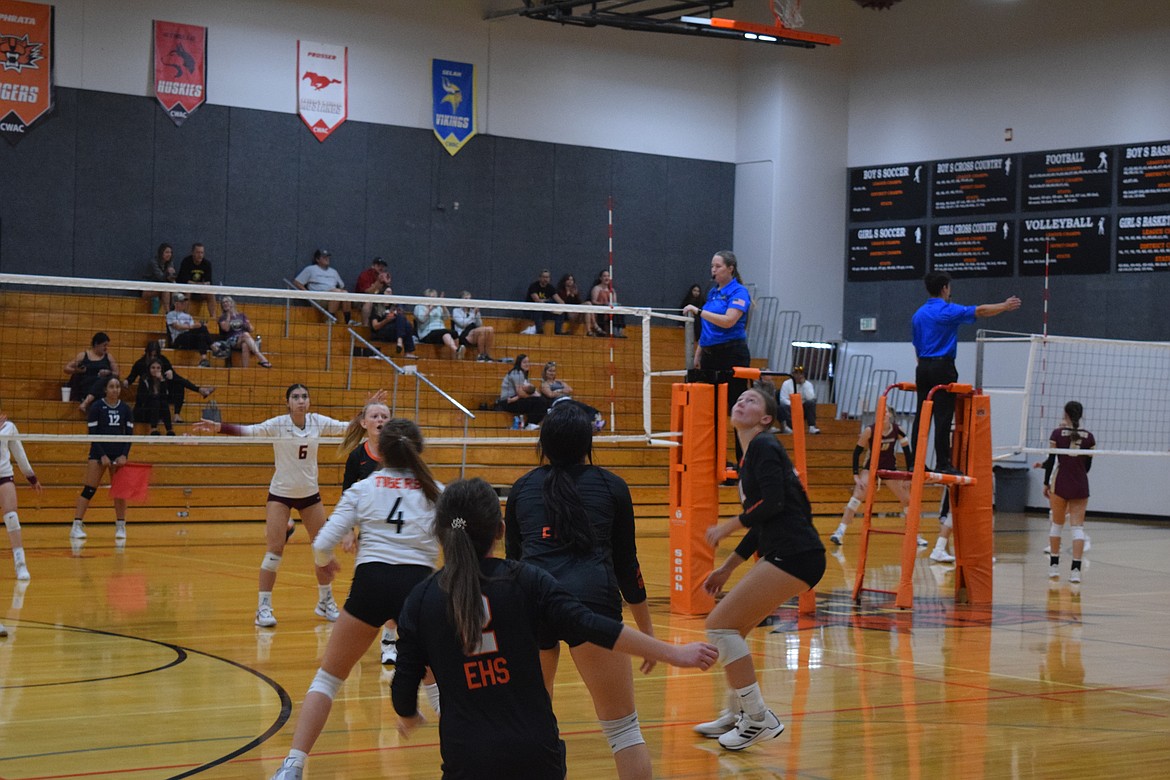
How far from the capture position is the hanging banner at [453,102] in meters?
22.0

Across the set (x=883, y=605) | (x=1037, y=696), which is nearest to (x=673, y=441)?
(x=883, y=605)

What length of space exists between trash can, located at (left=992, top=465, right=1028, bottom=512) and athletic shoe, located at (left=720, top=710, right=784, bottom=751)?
16853mm

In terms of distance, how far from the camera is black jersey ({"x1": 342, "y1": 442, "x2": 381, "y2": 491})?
24.5 ft

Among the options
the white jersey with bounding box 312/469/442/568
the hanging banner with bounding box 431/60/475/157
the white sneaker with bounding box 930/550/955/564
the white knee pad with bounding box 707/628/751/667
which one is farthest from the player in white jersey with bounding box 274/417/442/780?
the hanging banner with bounding box 431/60/475/157

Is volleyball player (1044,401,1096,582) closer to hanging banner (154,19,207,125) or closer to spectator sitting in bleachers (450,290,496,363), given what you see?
spectator sitting in bleachers (450,290,496,363)

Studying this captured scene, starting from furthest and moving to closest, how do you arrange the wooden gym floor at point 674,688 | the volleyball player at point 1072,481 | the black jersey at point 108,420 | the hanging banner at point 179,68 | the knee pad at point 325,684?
the hanging banner at point 179,68, the black jersey at point 108,420, the volleyball player at point 1072,481, the wooden gym floor at point 674,688, the knee pad at point 325,684

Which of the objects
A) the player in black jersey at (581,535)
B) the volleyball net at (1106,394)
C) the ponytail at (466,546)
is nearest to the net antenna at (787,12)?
the volleyball net at (1106,394)

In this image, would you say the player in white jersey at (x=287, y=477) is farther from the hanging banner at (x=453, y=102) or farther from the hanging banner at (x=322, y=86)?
the hanging banner at (x=453, y=102)

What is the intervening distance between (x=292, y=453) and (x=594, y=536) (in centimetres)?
482

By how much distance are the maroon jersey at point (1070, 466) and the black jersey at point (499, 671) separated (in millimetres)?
10420

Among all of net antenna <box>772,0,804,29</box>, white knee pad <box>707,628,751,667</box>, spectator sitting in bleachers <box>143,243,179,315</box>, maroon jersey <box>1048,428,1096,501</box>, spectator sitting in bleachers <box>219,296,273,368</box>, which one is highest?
net antenna <box>772,0,804,29</box>

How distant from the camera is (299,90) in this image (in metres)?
20.9

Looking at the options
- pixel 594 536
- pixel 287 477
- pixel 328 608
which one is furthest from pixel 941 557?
pixel 594 536

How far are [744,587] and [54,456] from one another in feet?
39.1
